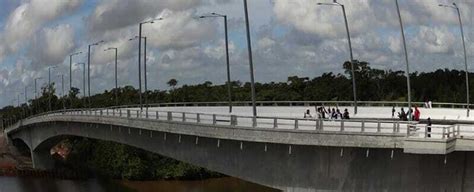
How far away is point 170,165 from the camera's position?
3548 inches

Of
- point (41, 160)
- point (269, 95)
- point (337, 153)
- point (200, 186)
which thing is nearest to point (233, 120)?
point (337, 153)

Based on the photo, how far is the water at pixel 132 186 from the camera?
82.3 meters

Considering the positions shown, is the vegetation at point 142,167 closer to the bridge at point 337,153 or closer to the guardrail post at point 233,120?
the bridge at point 337,153

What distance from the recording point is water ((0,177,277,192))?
8231 cm

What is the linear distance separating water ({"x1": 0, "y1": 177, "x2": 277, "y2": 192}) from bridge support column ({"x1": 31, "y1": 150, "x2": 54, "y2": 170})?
35.9 feet

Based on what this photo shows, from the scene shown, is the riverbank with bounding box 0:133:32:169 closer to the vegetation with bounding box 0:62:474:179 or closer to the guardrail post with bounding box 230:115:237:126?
the vegetation with bounding box 0:62:474:179

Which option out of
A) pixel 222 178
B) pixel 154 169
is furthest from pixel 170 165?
pixel 222 178

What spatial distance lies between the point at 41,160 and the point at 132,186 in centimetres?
2811

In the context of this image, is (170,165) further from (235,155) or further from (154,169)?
(235,155)

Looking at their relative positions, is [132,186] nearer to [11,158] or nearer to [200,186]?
[200,186]

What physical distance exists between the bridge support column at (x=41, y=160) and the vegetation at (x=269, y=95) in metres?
6.41

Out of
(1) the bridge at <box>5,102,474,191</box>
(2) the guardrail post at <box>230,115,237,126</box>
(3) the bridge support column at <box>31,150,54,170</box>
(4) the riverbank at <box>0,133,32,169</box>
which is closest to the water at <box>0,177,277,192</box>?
(3) the bridge support column at <box>31,150,54,170</box>

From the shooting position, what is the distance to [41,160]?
10625 cm

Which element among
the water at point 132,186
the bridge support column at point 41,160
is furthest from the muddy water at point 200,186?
the bridge support column at point 41,160
